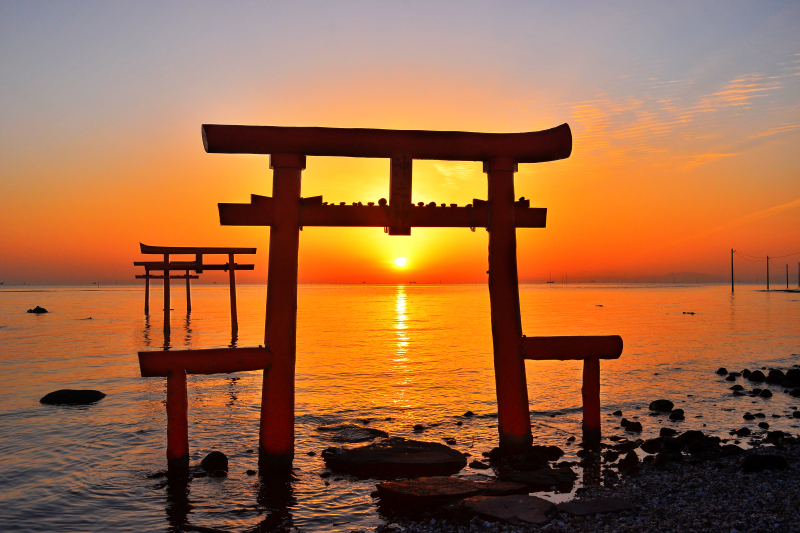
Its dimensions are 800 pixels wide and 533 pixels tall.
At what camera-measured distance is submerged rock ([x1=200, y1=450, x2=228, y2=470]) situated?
743 cm

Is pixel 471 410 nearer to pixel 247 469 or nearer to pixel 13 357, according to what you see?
pixel 247 469

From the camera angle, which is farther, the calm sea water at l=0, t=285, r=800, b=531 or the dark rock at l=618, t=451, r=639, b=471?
the dark rock at l=618, t=451, r=639, b=471

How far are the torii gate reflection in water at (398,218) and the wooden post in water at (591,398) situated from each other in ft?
0.08

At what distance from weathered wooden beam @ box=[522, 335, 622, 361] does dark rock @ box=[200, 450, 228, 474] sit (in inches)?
176

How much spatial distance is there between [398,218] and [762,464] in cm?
542

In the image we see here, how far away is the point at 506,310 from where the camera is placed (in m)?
7.14

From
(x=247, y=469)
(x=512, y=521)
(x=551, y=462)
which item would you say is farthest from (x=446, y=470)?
(x=247, y=469)

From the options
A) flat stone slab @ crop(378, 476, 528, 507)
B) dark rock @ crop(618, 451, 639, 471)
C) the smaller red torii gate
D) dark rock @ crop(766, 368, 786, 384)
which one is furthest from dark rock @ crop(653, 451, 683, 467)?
the smaller red torii gate

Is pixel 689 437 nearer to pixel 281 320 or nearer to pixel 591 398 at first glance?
pixel 591 398

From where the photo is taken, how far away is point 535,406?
464 inches

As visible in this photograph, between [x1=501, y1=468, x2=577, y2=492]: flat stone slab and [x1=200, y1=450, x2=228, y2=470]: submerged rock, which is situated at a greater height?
[x1=501, y1=468, x2=577, y2=492]: flat stone slab

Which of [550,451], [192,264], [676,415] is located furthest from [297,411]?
[192,264]

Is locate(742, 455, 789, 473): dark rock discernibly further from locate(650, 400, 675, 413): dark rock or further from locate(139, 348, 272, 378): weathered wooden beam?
locate(139, 348, 272, 378): weathered wooden beam

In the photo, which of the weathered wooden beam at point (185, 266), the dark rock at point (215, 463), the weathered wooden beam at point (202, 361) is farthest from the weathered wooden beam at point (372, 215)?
the weathered wooden beam at point (185, 266)
